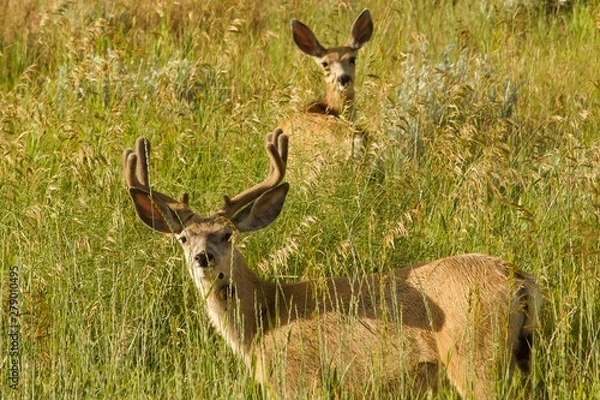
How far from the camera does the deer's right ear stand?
6.64 meters

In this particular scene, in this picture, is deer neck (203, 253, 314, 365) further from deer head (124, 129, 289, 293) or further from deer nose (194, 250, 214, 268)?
deer nose (194, 250, 214, 268)

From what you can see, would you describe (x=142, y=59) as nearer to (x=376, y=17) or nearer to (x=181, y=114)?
(x=181, y=114)

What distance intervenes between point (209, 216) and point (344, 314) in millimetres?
1010

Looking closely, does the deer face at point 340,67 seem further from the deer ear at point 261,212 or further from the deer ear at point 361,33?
the deer ear at point 261,212

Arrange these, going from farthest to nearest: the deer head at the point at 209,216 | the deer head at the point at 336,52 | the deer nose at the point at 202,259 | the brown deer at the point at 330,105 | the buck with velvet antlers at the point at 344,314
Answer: the deer head at the point at 336,52
the brown deer at the point at 330,105
the deer head at the point at 209,216
the deer nose at the point at 202,259
the buck with velvet antlers at the point at 344,314

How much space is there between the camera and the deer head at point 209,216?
6547 millimetres

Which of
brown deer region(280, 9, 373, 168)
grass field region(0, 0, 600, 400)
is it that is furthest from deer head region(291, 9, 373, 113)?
grass field region(0, 0, 600, 400)

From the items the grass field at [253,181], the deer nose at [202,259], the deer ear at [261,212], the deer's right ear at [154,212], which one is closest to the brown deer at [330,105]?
the grass field at [253,181]

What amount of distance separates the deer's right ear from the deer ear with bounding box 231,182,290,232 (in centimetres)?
29

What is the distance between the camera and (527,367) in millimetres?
6113

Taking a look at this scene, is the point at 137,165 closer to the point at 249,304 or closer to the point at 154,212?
the point at 154,212

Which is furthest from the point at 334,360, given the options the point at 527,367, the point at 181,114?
the point at 181,114

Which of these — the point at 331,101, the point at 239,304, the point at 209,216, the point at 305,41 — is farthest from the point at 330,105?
the point at 239,304

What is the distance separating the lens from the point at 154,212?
266 inches
